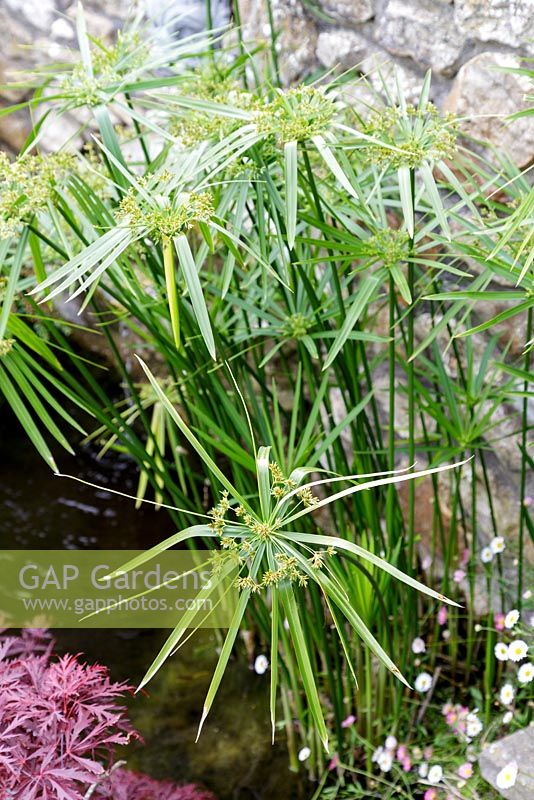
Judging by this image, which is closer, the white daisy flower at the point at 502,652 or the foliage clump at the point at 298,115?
the foliage clump at the point at 298,115

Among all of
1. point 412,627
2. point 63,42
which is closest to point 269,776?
point 412,627

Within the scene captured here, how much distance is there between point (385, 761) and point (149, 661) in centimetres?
66

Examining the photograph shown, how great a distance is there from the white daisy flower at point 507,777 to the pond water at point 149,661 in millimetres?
480

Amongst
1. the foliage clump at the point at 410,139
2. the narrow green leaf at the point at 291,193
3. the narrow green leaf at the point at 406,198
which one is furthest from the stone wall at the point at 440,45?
the narrow green leaf at the point at 291,193

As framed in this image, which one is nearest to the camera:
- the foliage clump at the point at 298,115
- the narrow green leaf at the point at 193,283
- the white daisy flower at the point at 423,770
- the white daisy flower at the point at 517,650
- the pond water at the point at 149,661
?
the narrow green leaf at the point at 193,283

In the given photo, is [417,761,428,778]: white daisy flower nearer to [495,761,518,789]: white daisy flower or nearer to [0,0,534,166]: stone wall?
[495,761,518,789]: white daisy flower

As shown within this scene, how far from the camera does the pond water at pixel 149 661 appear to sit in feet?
5.64

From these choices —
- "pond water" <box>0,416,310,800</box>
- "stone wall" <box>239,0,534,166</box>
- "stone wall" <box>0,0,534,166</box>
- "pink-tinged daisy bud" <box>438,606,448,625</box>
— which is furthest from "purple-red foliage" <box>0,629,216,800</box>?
"stone wall" <box>239,0,534,166</box>

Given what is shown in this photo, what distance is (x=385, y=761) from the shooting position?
5.22ft

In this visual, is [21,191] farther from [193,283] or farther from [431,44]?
[431,44]

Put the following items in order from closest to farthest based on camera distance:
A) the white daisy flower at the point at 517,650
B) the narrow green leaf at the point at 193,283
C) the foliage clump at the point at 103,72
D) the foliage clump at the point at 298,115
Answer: the narrow green leaf at the point at 193,283 → the foliage clump at the point at 298,115 → the foliage clump at the point at 103,72 → the white daisy flower at the point at 517,650

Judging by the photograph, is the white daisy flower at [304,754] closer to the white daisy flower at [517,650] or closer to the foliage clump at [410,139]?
the white daisy flower at [517,650]

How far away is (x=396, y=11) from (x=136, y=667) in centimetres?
162

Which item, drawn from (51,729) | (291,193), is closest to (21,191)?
(291,193)
